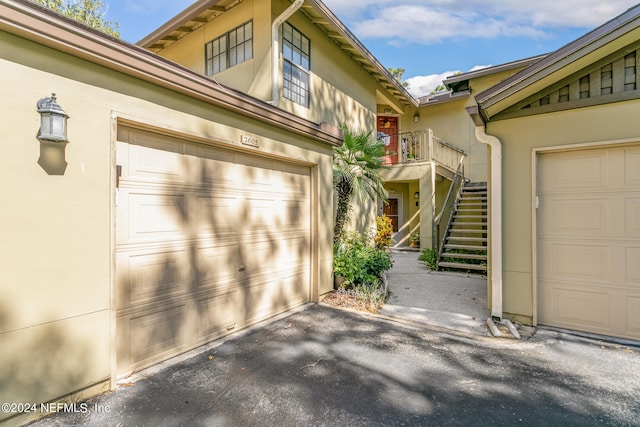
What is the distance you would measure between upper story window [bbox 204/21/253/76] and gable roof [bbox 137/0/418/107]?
0.57m

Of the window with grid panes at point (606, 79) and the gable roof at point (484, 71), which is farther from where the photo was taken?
the gable roof at point (484, 71)

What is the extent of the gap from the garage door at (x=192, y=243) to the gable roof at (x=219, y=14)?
4570mm

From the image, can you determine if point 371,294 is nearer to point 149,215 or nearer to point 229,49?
point 149,215

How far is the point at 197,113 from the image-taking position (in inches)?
143

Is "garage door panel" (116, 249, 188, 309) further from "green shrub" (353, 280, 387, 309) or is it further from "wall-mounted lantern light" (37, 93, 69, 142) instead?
"green shrub" (353, 280, 387, 309)

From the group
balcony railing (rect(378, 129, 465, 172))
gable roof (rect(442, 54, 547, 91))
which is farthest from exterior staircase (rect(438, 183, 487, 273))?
gable roof (rect(442, 54, 547, 91))

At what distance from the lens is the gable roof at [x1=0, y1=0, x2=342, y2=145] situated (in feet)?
7.56

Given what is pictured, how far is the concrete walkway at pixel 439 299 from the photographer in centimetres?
484

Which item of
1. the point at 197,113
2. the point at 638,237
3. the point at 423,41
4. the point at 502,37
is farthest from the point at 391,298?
the point at 423,41

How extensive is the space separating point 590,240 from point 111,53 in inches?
238

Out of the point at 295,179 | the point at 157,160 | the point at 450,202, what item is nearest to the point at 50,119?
the point at 157,160

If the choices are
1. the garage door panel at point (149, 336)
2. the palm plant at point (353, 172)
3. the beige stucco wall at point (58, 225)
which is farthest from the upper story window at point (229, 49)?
the garage door panel at point (149, 336)

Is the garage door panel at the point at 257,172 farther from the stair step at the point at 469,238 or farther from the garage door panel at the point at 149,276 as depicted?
the stair step at the point at 469,238

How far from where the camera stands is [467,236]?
9227 mm
